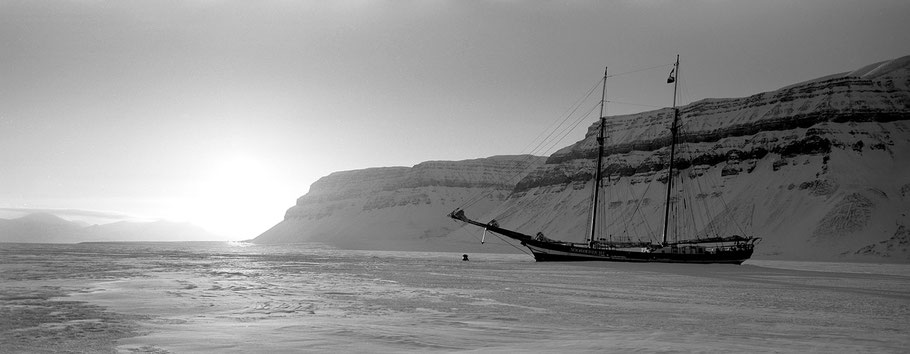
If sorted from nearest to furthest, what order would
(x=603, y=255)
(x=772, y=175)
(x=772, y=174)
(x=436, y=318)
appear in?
(x=436, y=318)
(x=603, y=255)
(x=772, y=175)
(x=772, y=174)

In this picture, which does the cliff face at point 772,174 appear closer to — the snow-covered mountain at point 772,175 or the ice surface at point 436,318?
the snow-covered mountain at point 772,175

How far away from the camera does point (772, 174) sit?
5012 inches

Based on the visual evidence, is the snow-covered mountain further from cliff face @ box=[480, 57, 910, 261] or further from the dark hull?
the dark hull

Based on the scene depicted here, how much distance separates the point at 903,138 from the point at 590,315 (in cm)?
13060

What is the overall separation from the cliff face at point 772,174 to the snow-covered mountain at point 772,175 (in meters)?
0.25

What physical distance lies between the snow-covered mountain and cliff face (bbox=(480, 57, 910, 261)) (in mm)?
252

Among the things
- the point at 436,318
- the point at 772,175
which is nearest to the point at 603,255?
the point at 436,318

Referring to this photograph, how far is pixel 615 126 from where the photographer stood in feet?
588

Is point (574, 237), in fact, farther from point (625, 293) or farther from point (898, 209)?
point (625, 293)

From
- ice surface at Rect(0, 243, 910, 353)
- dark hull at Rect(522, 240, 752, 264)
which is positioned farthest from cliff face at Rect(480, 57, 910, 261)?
ice surface at Rect(0, 243, 910, 353)

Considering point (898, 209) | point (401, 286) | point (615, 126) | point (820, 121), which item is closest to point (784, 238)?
point (898, 209)

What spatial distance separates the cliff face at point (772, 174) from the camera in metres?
102

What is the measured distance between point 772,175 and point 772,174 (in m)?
0.45

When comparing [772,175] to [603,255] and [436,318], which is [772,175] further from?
[436,318]
